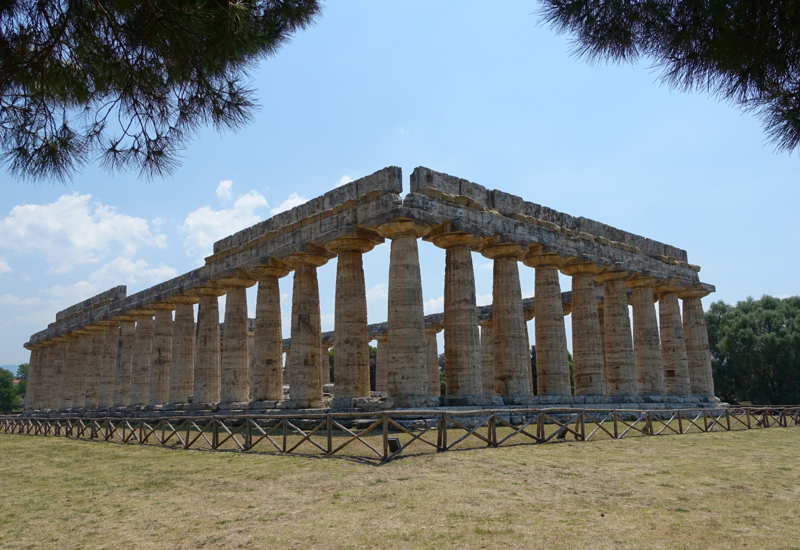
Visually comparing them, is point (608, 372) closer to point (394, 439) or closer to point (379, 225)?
point (379, 225)

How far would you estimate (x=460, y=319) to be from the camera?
2405 cm

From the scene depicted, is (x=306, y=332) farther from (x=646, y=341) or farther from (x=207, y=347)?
(x=646, y=341)

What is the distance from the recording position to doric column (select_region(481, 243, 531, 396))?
2558 centimetres

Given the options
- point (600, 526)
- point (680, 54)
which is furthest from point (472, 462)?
point (680, 54)

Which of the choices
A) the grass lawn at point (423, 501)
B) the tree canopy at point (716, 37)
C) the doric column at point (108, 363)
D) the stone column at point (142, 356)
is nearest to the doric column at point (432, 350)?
the stone column at point (142, 356)

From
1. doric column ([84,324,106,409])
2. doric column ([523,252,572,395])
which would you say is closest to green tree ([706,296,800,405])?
doric column ([523,252,572,395])

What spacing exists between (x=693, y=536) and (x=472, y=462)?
5692 mm

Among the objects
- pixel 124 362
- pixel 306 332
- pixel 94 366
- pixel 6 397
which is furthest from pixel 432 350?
pixel 6 397

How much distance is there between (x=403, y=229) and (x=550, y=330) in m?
9.39

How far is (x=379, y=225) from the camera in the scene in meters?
22.7

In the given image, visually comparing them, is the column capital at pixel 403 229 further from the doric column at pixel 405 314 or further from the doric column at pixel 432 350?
the doric column at pixel 432 350

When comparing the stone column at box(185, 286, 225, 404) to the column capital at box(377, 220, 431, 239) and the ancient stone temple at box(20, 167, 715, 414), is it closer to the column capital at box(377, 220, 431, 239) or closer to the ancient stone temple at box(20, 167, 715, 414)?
the ancient stone temple at box(20, 167, 715, 414)

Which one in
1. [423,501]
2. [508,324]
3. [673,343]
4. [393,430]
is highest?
[508,324]

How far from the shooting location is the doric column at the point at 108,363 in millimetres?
41562
